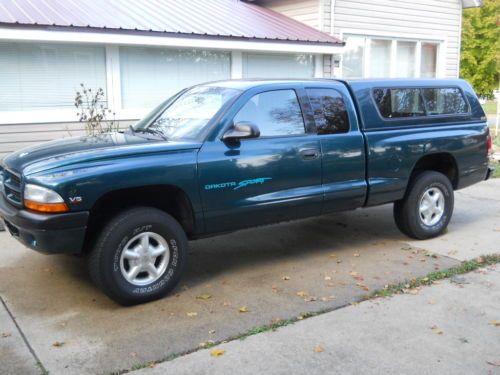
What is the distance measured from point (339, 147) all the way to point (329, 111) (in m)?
0.40

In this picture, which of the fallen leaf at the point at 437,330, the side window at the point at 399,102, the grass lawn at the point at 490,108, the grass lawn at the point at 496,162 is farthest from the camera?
the grass lawn at the point at 490,108

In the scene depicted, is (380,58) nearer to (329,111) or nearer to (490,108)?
(329,111)

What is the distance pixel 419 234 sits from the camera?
6.52 metres

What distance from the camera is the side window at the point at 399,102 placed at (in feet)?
20.1

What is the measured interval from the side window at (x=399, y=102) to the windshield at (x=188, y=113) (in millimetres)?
1794

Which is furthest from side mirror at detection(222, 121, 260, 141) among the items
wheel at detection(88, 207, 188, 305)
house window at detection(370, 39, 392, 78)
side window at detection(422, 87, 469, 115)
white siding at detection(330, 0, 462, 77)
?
house window at detection(370, 39, 392, 78)

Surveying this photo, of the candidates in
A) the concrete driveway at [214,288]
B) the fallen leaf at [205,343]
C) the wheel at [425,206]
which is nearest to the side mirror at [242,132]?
the concrete driveway at [214,288]

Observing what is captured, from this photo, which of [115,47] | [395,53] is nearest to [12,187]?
[115,47]

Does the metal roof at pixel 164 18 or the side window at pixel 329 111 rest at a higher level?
the metal roof at pixel 164 18

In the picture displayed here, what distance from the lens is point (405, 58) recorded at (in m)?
15.1

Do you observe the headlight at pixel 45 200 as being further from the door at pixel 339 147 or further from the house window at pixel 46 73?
the house window at pixel 46 73

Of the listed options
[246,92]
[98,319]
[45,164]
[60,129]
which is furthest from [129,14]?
[98,319]

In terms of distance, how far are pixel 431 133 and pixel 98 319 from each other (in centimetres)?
419

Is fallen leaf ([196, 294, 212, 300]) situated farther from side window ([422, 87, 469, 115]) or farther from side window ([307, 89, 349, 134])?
side window ([422, 87, 469, 115])
